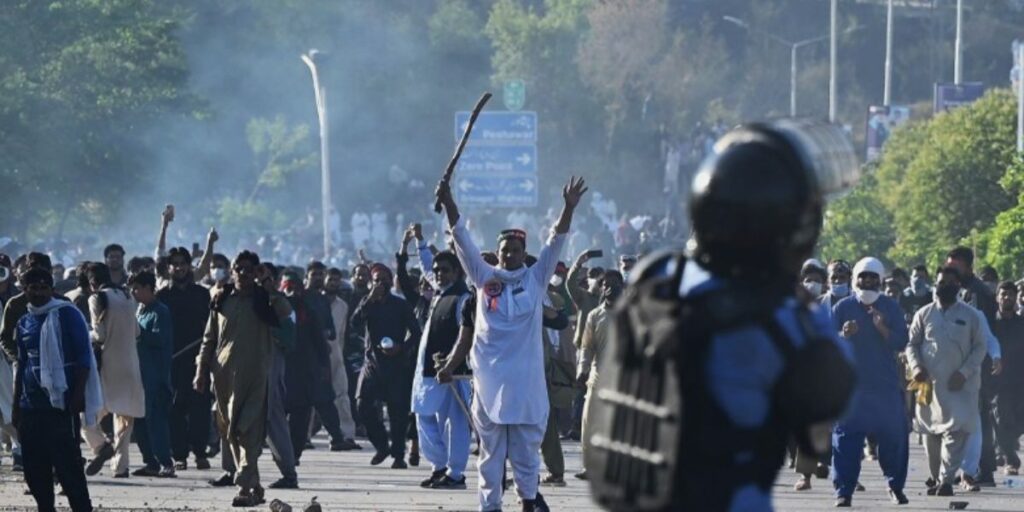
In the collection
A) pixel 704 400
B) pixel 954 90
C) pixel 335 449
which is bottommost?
pixel 335 449

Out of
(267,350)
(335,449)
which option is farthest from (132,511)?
(335,449)

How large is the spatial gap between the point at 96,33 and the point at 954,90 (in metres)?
18.0

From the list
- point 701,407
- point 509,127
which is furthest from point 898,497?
point 509,127

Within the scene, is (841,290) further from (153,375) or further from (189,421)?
(189,421)

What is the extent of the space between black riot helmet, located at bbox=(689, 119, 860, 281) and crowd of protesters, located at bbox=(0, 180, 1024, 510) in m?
6.50

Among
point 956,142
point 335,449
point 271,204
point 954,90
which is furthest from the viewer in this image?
point 271,204

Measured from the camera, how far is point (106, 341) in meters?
16.3

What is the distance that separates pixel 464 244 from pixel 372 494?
11.5ft

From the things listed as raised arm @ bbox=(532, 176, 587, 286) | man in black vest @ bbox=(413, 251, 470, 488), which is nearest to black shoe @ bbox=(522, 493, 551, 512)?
raised arm @ bbox=(532, 176, 587, 286)

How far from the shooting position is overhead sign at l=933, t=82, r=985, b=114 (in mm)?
50875

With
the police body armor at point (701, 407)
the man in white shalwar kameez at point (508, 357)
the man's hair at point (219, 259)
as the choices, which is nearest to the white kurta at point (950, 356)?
the man in white shalwar kameez at point (508, 357)

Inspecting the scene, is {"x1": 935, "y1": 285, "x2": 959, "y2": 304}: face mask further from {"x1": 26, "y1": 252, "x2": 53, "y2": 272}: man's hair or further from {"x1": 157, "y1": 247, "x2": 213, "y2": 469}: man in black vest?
{"x1": 26, "y1": 252, "x2": 53, "y2": 272}: man's hair

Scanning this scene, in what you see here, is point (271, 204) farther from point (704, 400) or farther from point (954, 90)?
point (704, 400)

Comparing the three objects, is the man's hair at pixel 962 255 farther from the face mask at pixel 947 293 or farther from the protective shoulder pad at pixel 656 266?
the protective shoulder pad at pixel 656 266
